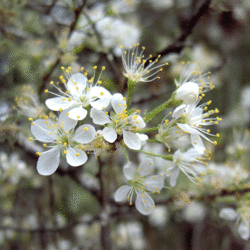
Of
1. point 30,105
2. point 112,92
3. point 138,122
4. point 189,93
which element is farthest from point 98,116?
point 112,92

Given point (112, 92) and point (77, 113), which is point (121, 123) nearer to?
point (77, 113)

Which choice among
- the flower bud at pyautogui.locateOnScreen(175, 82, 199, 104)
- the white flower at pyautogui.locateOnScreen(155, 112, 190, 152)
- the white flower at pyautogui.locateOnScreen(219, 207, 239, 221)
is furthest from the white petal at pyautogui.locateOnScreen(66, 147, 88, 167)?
the white flower at pyautogui.locateOnScreen(219, 207, 239, 221)

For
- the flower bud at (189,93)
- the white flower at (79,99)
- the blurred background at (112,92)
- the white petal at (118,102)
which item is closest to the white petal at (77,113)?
Result: the white flower at (79,99)

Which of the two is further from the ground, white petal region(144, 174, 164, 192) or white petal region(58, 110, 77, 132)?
white petal region(58, 110, 77, 132)

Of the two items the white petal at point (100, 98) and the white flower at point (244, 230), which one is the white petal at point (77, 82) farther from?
the white flower at point (244, 230)

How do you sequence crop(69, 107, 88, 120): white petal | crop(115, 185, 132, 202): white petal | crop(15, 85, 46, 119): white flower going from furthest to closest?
crop(15, 85, 46, 119): white flower → crop(115, 185, 132, 202): white petal → crop(69, 107, 88, 120): white petal

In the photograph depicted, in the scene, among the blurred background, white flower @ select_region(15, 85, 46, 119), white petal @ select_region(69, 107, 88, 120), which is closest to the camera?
Answer: white petal @ select_region(69, 107, 88, 120)

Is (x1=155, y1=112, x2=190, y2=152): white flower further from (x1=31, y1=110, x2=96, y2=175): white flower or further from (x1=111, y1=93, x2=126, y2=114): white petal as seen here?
(x1=31, y1=110, x2=96, y2=175): white flower

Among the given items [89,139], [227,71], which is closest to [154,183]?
[89,139]
